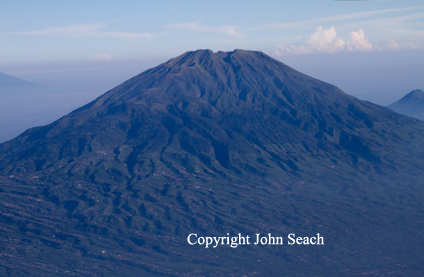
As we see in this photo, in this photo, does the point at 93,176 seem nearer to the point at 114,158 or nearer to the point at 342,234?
the point at 114,158

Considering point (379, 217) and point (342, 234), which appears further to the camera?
point (379, 217)

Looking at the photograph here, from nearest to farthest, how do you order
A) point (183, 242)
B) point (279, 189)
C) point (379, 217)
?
1. point (183, 242)
2. point (379, 217)
3. point (279, 189)

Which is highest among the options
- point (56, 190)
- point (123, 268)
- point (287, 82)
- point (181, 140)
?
point (287, 82)

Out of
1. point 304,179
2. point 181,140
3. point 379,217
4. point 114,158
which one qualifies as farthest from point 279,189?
point 114,158

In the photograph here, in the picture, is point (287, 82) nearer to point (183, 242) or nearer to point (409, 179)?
point (409, 179)

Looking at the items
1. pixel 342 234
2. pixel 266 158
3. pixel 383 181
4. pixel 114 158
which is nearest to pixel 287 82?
pixel 266 158

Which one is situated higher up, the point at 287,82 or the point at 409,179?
the point at 287,82

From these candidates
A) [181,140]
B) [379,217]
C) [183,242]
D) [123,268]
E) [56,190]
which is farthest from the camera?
[181,140]
